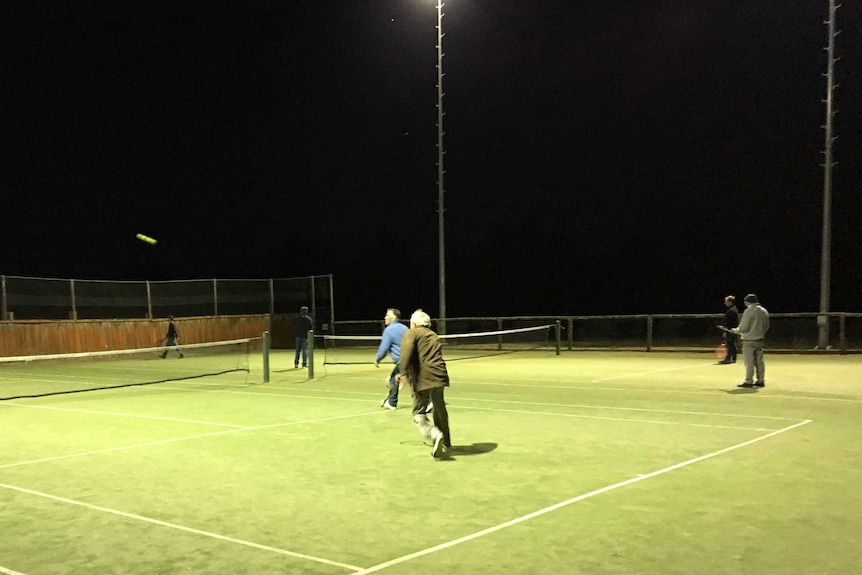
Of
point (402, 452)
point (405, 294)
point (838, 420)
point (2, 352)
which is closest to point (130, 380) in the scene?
point (2, 352)

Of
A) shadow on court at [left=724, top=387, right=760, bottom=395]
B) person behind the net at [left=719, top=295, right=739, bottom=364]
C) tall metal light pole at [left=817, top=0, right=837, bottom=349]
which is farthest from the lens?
tall metal light pole at [left=817, top=0, right=837, bottom=349]

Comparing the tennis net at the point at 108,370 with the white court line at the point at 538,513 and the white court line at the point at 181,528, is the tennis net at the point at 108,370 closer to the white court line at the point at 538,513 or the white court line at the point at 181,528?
the white court line at the point at 181,528

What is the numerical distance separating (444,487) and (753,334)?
9898 millimetres

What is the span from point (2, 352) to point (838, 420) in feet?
90.5

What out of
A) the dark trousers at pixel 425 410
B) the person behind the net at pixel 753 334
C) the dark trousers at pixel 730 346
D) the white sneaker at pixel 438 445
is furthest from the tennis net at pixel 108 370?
the dark trousers at pixel 730 346

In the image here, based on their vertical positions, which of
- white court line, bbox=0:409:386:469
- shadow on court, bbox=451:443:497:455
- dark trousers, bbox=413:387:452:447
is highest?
dark trousers, bbox=413:387:452:447

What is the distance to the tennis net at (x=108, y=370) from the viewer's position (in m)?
19.2

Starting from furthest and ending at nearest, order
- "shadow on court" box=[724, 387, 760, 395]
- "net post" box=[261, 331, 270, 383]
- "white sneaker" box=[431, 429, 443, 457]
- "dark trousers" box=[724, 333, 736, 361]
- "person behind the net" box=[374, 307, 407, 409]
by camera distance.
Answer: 1. "dark trousers" box=[724, 333, 736, 361]
2. "net post" box=[261, 331, 270, 383]
3. "shadow on court" box=[724, 387, 760, 395]
4. "person behind the net" box=[374, 307, 407, 409]
5. "white sneaker" box=[431, 429, 443, 457]

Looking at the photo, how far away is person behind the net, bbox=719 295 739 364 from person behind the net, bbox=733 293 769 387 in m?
5.23

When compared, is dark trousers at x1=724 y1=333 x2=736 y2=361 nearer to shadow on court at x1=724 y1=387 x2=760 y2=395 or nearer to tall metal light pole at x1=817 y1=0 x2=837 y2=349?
tall metal light pole at x1=817 y1=0 x2=837 y2=349

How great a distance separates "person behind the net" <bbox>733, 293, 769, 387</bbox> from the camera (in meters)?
15.3

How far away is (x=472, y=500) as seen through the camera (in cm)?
721

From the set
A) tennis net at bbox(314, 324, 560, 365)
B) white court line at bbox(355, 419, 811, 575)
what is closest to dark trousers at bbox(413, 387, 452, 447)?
white court line at bbox(355, 419, 811, 575)

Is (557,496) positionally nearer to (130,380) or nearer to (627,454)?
(627,454)
